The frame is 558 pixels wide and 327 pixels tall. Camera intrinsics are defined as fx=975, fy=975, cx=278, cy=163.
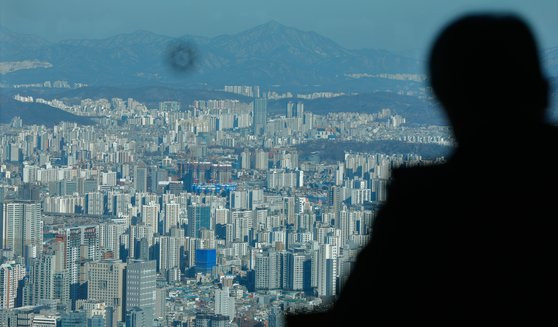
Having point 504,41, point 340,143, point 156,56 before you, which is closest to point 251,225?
point 340,143

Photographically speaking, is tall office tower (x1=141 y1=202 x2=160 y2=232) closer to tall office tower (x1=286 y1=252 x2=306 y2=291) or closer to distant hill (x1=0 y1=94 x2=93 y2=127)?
distant hill (x1=0 y1=94 x2=93 y2=127)

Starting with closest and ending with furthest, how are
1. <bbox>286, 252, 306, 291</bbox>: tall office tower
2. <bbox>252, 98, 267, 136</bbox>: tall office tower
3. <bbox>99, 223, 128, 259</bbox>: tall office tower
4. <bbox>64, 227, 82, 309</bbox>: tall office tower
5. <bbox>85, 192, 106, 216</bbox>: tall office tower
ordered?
<bbox>286, 252, 306, 291</bbox>: tall office tower, <bbox>64, 227, 82, 309</bbox>: tall office tower, <bbox>99, 223, 128, 259</bbox>: tall office tower, <bbox>85, 192, 106, 216</bbox>: tall office tower, <bbox>252, 98, 267, 136</bbox>: tall office tower

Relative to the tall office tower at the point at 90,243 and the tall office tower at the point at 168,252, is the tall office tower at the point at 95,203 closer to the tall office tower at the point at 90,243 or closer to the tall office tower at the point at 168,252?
the tall office tower at the point at 90,243

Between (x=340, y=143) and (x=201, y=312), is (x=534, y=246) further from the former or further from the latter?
(x=340, y=143)

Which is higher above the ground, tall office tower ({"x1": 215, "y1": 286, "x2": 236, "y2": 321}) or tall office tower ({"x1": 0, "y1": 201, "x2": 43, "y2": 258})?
tall office tower ({"x1": 0, "y1": 201, "x2": 43, "y2": 258})

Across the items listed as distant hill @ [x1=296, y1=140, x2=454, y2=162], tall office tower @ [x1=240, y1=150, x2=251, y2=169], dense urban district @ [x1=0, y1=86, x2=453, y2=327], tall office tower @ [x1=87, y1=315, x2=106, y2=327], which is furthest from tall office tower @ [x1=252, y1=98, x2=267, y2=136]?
tall office tower @ [x1=87, y1=315, x2=106, y2=327]

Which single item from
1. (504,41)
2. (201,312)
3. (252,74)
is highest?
(252,74)

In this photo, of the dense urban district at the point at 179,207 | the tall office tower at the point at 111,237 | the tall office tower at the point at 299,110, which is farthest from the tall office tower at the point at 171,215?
the tall office tower at the point at 299,110
